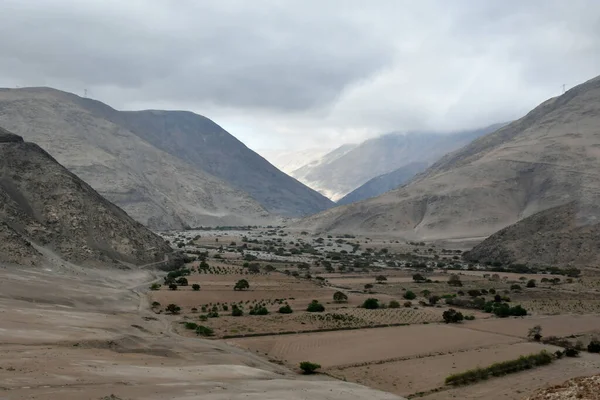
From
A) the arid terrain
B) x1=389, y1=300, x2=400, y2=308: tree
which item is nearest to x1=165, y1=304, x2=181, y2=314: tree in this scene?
the arid terrain

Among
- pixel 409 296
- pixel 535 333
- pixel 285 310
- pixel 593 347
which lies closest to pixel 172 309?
pixel 285 310

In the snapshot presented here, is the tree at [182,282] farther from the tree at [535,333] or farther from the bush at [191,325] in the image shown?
the tree at [535,333]

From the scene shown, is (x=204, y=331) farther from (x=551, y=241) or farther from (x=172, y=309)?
(x=551, y=241)

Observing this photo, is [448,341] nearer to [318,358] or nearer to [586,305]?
[318,358]

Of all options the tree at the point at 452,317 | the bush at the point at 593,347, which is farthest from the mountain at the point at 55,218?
the bush at the point at 593,347

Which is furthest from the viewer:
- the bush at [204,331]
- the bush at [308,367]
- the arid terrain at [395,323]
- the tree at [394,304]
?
the tree at [394,304]

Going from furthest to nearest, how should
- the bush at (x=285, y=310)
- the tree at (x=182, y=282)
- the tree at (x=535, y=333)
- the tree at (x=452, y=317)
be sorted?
the tree at (x=182, y=282)
the bush at (x=285, y=310)
the tree at (x=452, y=317)
the tree at (x=535, y=333)

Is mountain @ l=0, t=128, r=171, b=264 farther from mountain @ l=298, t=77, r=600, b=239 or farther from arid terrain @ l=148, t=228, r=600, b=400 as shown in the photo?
mountain @ l=298, t=77, r=600, b=239
